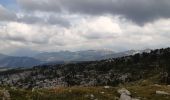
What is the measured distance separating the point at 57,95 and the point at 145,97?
13.7m

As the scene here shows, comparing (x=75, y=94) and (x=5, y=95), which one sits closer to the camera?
(x=5, y=95)

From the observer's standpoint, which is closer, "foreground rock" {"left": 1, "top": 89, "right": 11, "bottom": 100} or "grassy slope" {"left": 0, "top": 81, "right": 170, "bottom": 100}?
Answer: "foreground rock" {"left": 1, "top": 89, "right": 11, "bottom": 100}

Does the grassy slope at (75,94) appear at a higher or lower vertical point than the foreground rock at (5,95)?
lower

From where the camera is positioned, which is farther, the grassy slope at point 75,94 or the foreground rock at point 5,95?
the grassy slope at point 75,94

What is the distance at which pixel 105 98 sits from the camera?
46.1m

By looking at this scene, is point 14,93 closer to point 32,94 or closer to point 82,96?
point 32,94

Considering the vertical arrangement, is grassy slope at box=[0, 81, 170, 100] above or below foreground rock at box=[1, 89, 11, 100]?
below

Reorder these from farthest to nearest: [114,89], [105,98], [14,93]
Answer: [114,89] → [105,98] → [14,93]

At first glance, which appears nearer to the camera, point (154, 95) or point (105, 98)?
point (105, 98)

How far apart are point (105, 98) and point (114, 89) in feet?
24.2

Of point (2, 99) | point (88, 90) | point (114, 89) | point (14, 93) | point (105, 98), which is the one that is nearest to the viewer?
point (2, 99)

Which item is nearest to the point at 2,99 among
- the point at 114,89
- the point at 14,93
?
the point at 14,93

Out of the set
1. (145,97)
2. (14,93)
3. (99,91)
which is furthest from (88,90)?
(14,93)

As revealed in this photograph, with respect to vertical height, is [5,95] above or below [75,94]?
above
